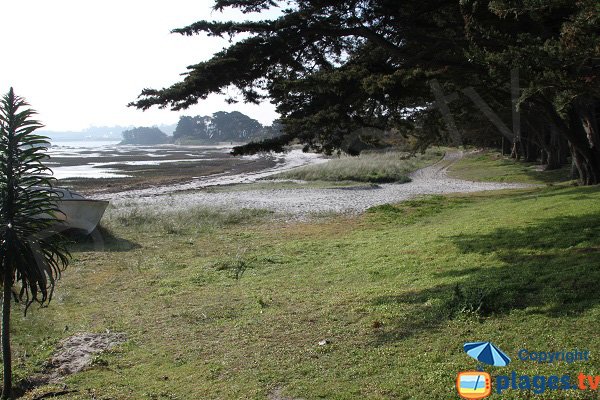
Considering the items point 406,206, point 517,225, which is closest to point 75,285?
point 517,225

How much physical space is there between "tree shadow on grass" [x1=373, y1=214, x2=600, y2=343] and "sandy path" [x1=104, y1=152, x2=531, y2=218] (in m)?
13.8

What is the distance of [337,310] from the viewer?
820cm

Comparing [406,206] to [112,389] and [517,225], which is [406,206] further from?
[112,389]

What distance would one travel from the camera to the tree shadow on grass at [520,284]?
266 inches

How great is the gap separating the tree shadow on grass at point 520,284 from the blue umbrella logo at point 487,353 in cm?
98

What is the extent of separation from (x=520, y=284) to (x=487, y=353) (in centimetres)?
252

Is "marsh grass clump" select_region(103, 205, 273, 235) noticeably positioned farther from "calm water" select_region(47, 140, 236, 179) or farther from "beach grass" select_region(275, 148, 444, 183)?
"calm water" select_region(47, 140, 236, 179)

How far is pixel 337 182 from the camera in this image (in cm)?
4191

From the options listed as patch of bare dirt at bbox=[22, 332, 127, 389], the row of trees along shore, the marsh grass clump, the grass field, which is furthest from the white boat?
patch of bare dirt at bbox=[22, 332, 127, 389]

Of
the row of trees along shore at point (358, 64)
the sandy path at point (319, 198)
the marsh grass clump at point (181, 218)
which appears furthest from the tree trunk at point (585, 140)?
the marsh grass clump at point (181, 218)

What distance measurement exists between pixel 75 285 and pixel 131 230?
853 cm

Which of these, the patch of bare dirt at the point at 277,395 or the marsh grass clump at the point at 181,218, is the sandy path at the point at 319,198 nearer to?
the marsh grass clump at the point at 181,218

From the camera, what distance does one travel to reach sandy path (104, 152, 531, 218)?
26.0m

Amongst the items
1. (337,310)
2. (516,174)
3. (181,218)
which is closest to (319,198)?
(181,218)
